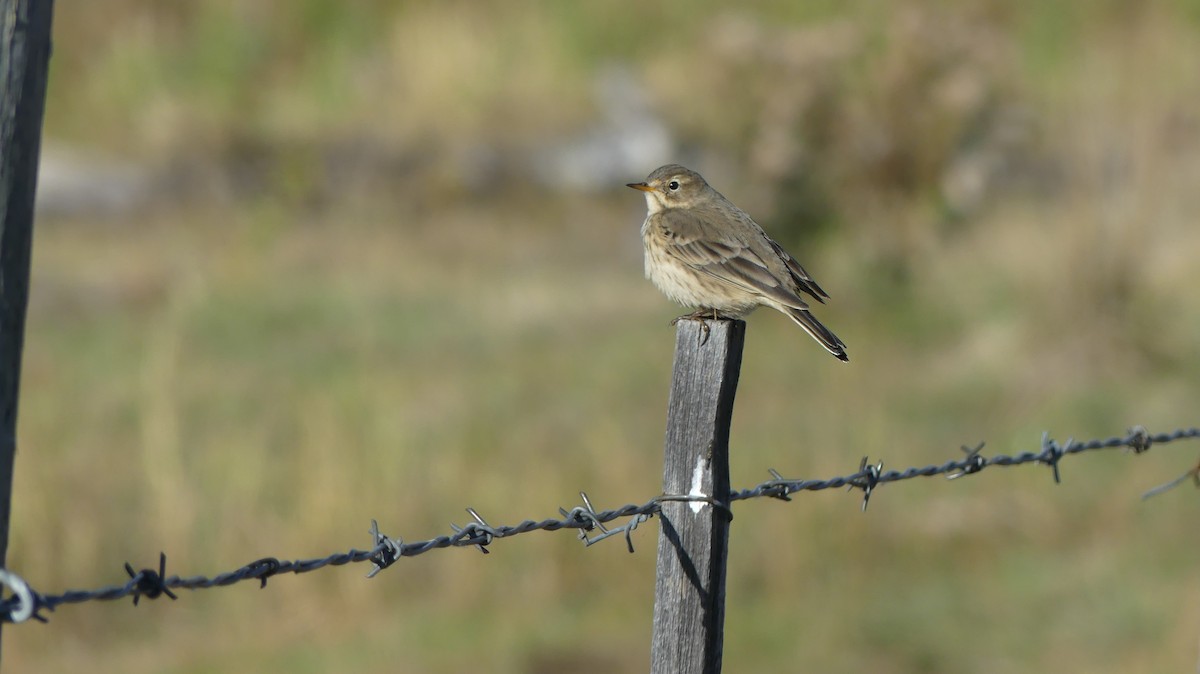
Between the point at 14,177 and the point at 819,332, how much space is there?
9.93 ft

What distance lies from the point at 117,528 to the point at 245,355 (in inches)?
168

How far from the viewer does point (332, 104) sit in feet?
59.9

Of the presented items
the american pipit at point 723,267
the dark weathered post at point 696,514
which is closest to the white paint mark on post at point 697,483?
the dark weathered post at point 696,514

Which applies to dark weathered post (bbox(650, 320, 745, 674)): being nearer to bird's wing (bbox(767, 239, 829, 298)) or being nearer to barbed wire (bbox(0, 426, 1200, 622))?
barbed wire (bbox(0, 426, 1200, 622))

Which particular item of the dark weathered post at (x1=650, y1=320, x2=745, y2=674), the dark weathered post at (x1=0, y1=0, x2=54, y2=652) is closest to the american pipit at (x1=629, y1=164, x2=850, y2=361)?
the dark weathered post at (x1=650, y1=320, x2=745, y2=674)

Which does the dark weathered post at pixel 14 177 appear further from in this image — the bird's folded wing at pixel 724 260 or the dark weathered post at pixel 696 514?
the bird's folded wing at pixel 724 260

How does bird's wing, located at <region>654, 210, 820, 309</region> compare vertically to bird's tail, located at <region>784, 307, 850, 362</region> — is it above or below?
above

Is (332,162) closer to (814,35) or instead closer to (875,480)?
(814,35)

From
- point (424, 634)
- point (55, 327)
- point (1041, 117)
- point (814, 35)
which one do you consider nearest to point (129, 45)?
point (55, 327)

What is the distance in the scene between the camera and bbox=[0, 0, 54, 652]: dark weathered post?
240 cm

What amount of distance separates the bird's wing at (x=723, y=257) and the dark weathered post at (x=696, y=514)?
6.36 feet

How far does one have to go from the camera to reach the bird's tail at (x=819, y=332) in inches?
186

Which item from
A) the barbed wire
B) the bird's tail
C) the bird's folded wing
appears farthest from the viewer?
the bird's folded wing

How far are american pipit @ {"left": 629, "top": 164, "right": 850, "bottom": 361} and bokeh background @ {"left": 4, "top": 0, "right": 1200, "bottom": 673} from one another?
2915mm
